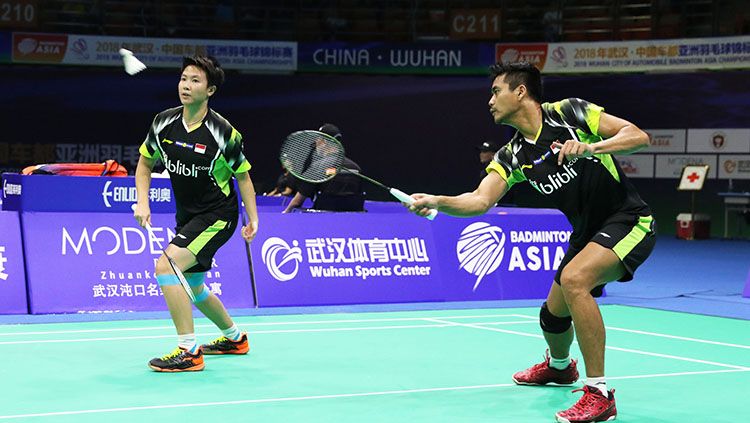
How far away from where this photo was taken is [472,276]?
1102 centimetres

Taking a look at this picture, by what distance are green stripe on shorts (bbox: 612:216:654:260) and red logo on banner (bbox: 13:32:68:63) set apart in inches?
682

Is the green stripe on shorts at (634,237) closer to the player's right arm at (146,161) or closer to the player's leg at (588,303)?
the player's leg at (588,303)

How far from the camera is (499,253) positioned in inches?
437

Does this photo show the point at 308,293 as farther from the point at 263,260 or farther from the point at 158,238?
the point at 158,238

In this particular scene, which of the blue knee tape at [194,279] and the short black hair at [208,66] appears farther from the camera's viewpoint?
the blue knee tape at [194,279]

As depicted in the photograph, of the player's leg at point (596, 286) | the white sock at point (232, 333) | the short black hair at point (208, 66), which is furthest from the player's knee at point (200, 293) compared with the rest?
the player's leg at point (596, 286)

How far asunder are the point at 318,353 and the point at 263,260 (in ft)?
8.42

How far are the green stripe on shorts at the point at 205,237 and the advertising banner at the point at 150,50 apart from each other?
14.8 meters

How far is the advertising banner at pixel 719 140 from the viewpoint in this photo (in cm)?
2133

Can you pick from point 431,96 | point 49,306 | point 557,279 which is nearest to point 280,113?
point 431,96

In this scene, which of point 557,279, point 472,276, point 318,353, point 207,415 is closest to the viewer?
point 207,415

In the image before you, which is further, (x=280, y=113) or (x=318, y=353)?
(x=280, y=113)

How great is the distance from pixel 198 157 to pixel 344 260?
11.7 feet

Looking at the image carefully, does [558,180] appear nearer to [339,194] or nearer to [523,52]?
[339,194]
